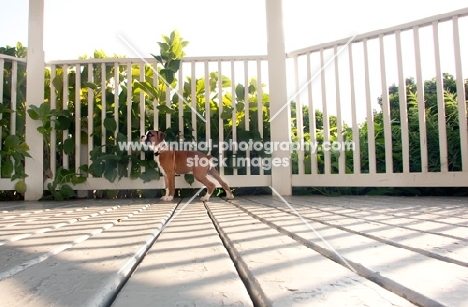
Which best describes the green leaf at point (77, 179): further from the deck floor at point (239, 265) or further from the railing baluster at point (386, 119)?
the railing baluster at point (386, 119)

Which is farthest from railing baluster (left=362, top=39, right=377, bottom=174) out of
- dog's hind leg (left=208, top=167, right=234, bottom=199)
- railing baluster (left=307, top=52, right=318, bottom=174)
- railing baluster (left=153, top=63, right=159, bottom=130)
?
railing baluster (left=153, top=63, right=159, bottom=130)

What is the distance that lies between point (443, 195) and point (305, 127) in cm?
171

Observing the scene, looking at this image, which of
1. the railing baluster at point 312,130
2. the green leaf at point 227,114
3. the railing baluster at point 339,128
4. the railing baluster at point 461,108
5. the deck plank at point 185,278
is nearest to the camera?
the deck plank at point 185,278

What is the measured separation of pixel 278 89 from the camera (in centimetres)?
343

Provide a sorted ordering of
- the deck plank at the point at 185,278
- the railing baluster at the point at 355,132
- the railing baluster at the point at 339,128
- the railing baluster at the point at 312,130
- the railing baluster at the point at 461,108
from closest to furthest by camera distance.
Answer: the deck plank at the point at 185,278 → the railing baluster at the point at 461,108 → the railing baluster at the point at 355,132 → the railing baluster at the point at 339,128 → the railing baluster at the point at 312,130

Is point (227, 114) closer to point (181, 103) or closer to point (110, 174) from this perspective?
point (181, 103)

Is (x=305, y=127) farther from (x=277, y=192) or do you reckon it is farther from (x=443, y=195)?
(x=443, y=195)

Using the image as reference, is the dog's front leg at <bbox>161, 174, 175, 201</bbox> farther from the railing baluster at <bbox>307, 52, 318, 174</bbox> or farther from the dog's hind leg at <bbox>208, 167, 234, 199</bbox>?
the railing baluster at <bbox>307, 52, 318, 174</bbox>

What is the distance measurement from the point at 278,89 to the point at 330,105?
492 millimetres

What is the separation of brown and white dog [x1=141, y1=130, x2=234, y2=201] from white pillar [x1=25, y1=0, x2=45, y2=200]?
111cm

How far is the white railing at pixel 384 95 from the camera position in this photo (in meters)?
2.80

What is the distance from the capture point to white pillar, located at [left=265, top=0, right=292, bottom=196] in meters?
3.39

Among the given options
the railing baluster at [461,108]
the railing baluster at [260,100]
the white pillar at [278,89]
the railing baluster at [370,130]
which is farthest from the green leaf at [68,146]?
the railing baluster at [461,108]

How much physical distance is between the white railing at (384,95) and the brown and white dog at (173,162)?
2.85 feet
